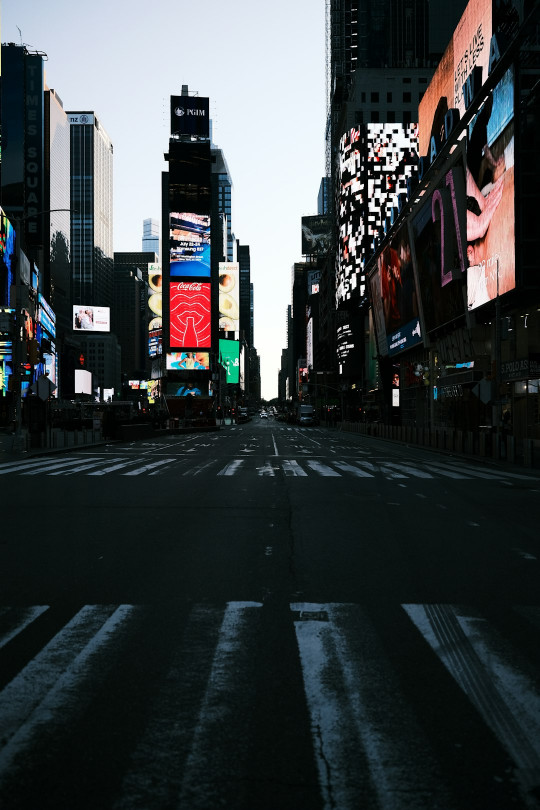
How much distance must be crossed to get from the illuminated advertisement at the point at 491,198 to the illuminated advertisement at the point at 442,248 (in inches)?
57.3

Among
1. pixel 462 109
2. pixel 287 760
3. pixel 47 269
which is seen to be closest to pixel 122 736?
pixel 287 760

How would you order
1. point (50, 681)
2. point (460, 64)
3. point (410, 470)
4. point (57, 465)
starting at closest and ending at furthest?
1. point (50, 681)
2. point (410, 470)
3. point (57, 465)
4. point (460, 64)

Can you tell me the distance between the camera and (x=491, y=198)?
35.5m

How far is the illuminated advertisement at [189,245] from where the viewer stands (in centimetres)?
14150

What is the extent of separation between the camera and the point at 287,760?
3.41 m

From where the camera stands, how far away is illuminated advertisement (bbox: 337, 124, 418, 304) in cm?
10819

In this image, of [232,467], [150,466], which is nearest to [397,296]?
[232,467]

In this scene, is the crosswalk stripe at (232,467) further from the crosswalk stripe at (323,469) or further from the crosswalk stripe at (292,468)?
the crosswalk stripe at (323,469)

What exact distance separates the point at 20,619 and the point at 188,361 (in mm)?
138234

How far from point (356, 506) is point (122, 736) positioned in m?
9.97

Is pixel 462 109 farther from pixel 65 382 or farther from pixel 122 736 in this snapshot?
pixel 65 382

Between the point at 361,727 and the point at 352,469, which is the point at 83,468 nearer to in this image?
the point at 352,469

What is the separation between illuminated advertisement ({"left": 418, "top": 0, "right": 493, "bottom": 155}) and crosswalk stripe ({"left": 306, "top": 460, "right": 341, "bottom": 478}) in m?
26.8

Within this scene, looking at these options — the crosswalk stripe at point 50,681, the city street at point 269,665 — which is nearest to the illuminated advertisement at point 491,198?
the city street at point 269,665
